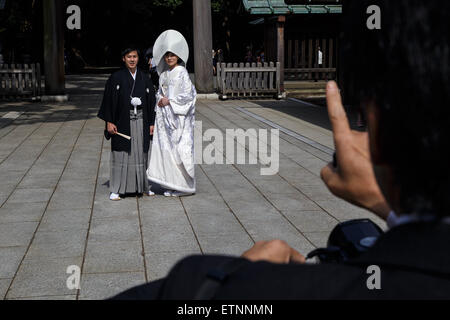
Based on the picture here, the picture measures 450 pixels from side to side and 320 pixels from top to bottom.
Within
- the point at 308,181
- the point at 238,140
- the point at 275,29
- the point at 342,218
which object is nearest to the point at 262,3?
the point at 275,29

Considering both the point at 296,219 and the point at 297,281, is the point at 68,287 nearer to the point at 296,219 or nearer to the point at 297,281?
the point at 296,219

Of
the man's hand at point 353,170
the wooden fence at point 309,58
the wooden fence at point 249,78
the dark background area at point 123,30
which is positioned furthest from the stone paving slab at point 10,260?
the dark background area at point 123,30

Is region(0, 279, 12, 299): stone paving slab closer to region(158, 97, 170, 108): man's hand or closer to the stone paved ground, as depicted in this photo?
the stone paved ground

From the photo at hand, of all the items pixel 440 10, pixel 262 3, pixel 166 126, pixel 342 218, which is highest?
pixel 262 3

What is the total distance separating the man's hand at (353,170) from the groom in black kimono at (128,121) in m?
5.41

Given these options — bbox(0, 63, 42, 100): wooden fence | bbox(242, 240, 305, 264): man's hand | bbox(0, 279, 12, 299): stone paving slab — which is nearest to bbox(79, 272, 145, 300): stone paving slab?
bbox(0, 279, 12, 299): stone paving slab

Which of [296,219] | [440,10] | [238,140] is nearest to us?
[440,10]

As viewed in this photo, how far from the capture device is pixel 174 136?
6.70 metres

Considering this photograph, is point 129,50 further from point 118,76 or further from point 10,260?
point 10,260

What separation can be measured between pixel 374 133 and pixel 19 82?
1805cm

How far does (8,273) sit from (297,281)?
147 inches

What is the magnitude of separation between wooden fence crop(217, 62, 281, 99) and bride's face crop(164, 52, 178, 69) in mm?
11766

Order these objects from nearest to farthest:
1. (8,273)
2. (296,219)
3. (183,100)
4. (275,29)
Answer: (8,273) < (296,219) < (183,100) < (275,29)

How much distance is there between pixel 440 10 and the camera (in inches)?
32.4
